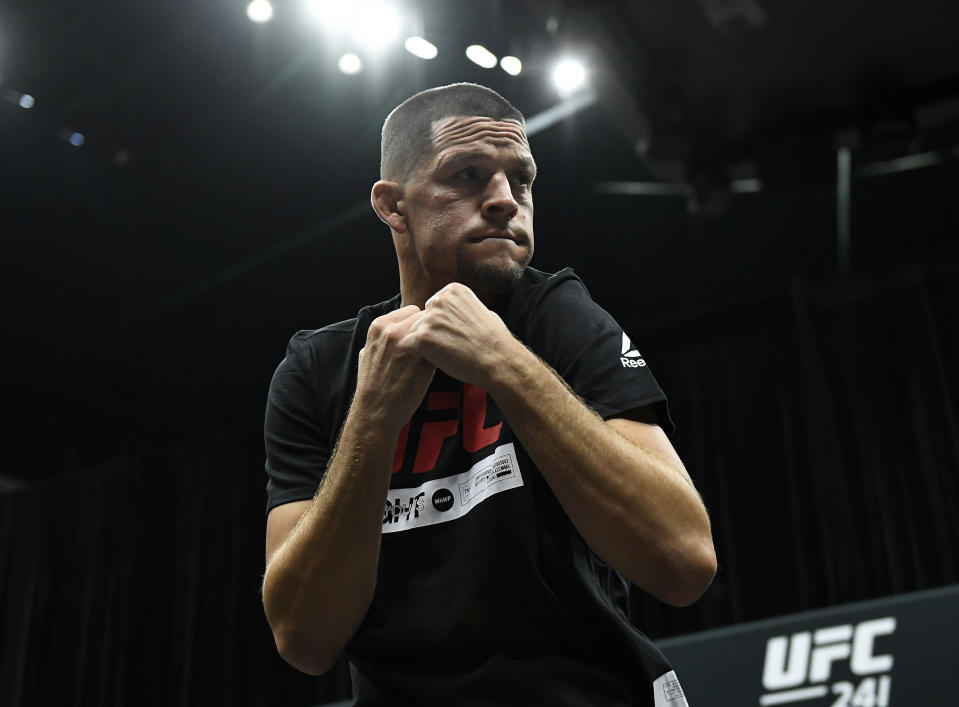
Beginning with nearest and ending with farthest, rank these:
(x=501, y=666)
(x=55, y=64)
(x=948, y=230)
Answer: (x=501, y=666) < (x=55, y=64) < (x=948, y=230)

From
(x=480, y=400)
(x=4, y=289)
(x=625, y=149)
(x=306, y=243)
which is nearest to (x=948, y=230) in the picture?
(x=625, y=149)

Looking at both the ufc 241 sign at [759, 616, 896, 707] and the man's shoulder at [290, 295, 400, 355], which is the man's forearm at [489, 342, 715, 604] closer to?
the man's shoulder at [290, 295, 400, 355]

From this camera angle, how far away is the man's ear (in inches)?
56.3

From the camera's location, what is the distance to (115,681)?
6098 millimetres

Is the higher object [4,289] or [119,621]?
[4,289]

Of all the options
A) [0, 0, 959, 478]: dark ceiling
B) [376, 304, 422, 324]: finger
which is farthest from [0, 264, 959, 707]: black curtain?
[376, 304, 422, 324]: finger

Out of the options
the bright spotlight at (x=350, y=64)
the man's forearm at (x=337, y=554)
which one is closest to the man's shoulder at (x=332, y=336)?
the man's forearm at (x=337, y=554)

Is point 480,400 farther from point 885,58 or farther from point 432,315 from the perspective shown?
point 885,58

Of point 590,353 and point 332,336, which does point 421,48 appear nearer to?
point 332,336

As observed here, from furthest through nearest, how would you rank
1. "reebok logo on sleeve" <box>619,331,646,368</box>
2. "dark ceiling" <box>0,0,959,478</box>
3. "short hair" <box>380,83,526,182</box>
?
1. "dark ceiling" <box>0,0,959,478</box>
2. "short hair" <box>380,83,526,182</box>
3. "reebok logo on sleeve" <box>619,331,646,368</box>

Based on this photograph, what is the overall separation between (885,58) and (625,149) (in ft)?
5.29

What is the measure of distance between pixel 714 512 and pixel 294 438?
4.05m

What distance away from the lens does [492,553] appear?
1.10 m

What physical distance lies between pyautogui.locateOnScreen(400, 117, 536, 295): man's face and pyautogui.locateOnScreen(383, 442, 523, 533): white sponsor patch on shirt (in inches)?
10.3
